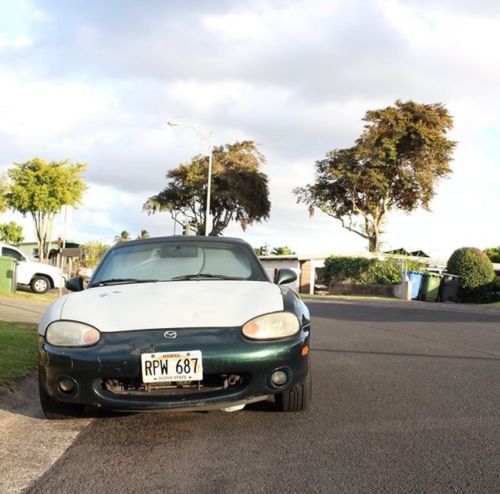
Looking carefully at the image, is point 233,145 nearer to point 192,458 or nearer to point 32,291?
point 32,291

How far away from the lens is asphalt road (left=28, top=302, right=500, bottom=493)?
3414 millimetres

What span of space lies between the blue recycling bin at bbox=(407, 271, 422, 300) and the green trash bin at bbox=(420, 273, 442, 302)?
36 cm

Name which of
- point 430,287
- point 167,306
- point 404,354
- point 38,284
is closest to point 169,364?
point 167,306

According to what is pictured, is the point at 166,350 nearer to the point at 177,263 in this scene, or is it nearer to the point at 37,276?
the point at 177,263

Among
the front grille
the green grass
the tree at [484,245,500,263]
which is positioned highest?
the tree at [484,245,500,263]

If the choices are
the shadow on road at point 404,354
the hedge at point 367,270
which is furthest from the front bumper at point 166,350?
the hedge at point 367,270

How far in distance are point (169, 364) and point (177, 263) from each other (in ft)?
5.85

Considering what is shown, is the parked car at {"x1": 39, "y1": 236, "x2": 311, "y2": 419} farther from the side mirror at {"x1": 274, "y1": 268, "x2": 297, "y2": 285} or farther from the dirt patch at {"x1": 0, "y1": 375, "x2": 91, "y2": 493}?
the side mirror at {"x1": 274, "y1": 268, "x2": 297, "y2": 285}

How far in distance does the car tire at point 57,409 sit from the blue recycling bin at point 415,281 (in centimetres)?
2880

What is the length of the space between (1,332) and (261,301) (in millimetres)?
5737

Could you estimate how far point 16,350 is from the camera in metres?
7.59

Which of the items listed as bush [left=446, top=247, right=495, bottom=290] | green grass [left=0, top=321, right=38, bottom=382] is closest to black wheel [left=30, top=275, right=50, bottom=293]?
green grass [left=0, top=321, right=38, bottom=382]

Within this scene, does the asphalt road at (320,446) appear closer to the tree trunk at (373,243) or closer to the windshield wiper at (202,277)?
the windshield wiper at (202,277)

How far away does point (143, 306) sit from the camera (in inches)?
177
